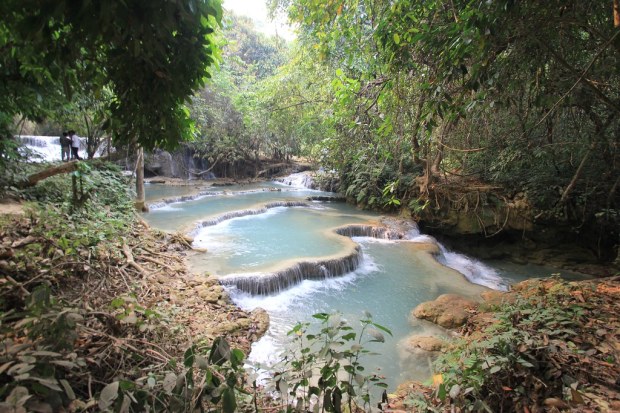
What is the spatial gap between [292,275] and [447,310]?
3.11 meters

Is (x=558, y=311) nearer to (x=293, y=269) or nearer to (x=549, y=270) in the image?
(x=293, y=269)

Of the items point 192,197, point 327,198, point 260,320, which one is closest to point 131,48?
point 260,320

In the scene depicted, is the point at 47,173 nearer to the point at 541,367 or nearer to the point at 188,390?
the point at 188,390

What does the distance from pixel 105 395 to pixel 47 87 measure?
4238 millimetres

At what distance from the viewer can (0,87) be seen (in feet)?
12.1

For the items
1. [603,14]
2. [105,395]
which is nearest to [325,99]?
[603,14]

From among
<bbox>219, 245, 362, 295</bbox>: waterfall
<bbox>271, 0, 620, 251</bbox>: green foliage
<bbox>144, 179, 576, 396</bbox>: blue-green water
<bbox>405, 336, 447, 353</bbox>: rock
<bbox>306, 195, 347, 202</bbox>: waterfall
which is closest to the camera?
<bbox>271, 0, 620, 251</bbox>: green foliage

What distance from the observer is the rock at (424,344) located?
196 inches

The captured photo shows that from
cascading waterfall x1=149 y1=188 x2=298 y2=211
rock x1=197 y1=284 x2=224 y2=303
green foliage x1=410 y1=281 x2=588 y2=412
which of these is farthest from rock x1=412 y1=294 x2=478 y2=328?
cascading waterfall x1=149 y1=188 x2=298 y2=211

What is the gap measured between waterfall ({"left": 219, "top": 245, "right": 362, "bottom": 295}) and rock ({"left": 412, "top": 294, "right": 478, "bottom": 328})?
2.11 m

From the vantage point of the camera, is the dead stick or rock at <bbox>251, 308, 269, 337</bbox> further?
the dead stick

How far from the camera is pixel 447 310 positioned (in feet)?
19.2

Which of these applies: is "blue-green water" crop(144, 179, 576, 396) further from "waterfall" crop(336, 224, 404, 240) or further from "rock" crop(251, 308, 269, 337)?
"waterfall" crop(336, 224, 404, 240)

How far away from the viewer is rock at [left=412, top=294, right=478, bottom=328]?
→ 221 inches
